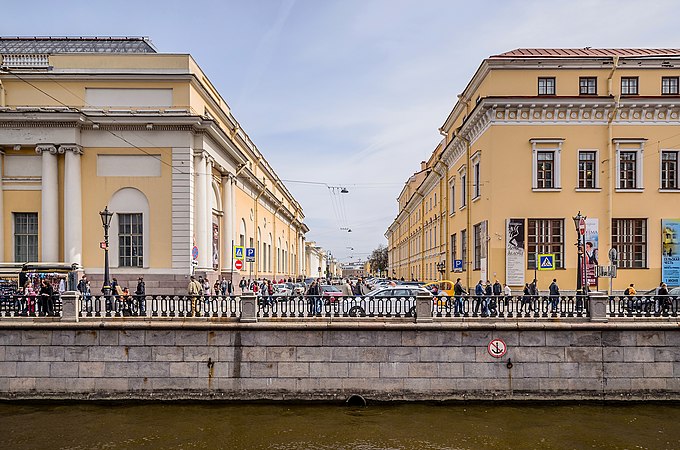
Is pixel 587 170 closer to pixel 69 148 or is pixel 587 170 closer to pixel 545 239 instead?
pixel 545 239

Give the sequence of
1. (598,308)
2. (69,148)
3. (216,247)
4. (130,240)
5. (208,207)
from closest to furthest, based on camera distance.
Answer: (598,308) < (69,148) < (130,240) < (208,207) < (216,247)

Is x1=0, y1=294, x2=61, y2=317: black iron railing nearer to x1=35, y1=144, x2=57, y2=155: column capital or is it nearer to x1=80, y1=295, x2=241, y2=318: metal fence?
x1=80, y1=295, x2=241, y2=318: metal fence

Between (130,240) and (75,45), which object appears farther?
(75,45)

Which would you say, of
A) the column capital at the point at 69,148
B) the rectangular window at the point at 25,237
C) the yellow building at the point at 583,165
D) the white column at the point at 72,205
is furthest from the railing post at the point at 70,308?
the yellow building at the point at 583,165

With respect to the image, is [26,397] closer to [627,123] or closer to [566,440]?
[566,440]

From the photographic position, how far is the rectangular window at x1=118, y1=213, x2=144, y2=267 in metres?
23.7

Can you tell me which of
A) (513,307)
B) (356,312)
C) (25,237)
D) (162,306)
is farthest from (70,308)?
(513,307)

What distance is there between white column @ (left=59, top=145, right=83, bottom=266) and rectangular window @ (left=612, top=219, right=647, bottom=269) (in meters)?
22.4

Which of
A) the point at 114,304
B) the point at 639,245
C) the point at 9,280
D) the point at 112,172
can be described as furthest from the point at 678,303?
the point at 9,280

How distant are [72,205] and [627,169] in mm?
23194

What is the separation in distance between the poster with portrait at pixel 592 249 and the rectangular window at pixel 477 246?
4.60m

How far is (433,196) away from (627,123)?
20.5 metres

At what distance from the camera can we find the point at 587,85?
25156 mm

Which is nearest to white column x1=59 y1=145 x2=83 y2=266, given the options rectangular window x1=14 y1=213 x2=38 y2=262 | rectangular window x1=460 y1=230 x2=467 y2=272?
rectangular window x1=14 y1=213 x2=38 y2=262
